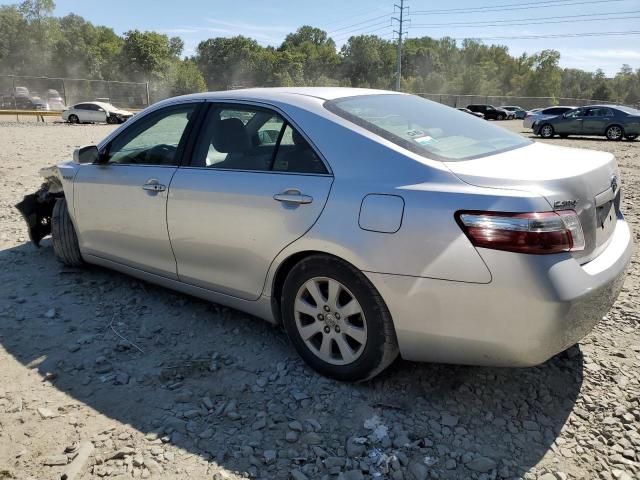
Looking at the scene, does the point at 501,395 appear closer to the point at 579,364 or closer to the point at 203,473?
the point at 579,364

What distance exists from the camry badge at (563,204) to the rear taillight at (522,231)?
23 millimetres

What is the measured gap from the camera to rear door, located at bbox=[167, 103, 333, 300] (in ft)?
9.58

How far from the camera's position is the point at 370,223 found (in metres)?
2.60

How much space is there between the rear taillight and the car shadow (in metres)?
0.95

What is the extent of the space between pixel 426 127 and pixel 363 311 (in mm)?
1159

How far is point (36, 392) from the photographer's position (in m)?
2.97

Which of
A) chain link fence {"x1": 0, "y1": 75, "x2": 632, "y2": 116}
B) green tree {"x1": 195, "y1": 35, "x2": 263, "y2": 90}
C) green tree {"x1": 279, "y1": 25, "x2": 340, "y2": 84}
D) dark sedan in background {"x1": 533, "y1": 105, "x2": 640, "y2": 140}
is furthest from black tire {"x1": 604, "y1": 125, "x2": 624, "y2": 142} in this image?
green tree {"x1": 279, "y1": 25, "x2": 340, "y2": 84}

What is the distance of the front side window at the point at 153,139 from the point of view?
3.69 meters

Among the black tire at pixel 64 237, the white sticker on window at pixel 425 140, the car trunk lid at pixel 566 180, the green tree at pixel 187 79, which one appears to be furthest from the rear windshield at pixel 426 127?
the green tree at pixel 187 79

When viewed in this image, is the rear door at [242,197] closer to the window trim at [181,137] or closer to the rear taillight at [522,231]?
the window trim at [181,137]

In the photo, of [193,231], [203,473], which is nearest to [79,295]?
[193,231]

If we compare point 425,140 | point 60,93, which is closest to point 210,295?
point 425,140

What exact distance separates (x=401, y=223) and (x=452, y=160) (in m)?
0.46

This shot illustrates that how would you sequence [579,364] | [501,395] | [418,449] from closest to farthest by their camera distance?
1. [418,449]
2. [501,395]
3. [579,364]
